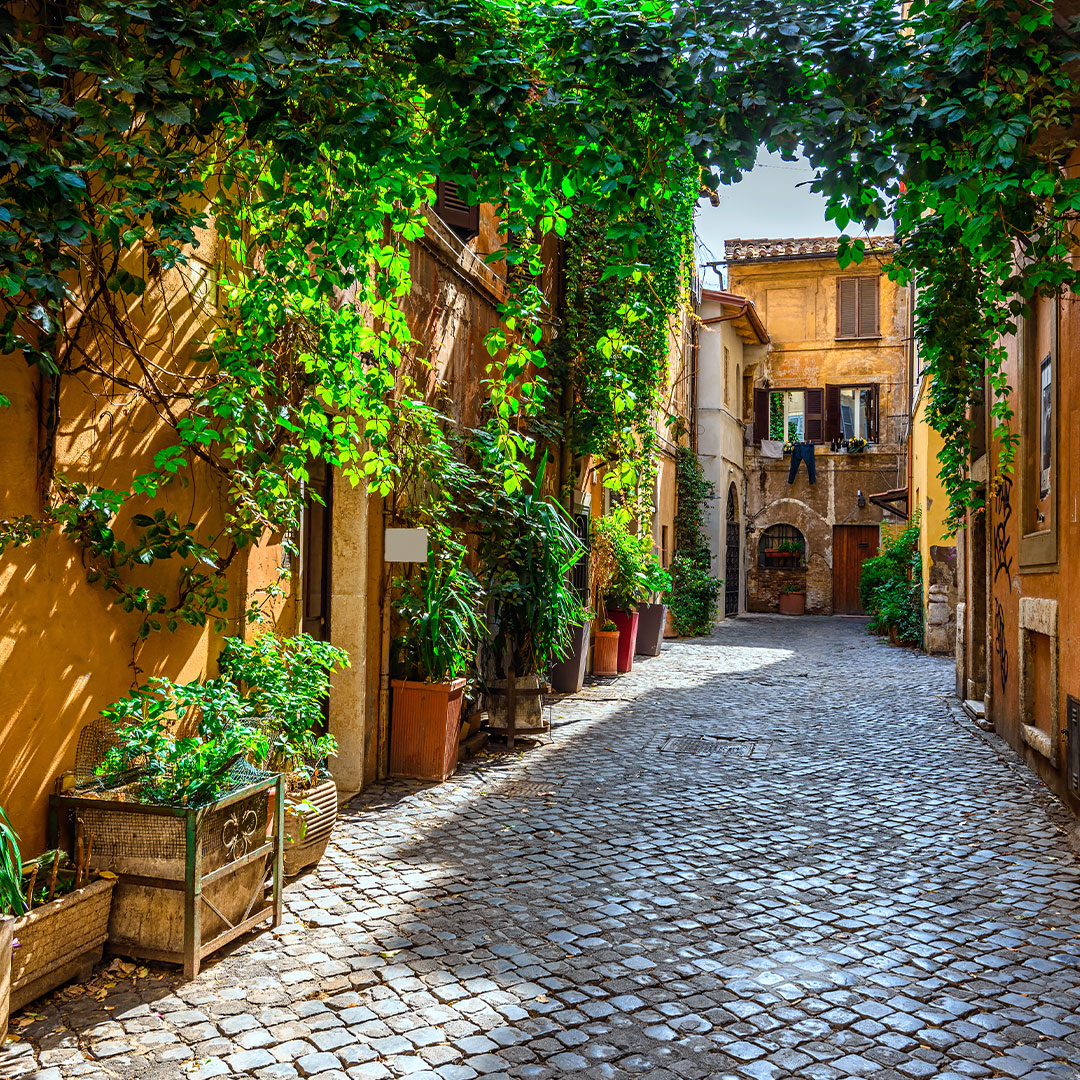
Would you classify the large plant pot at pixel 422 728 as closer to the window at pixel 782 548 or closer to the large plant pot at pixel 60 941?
the large plant pot at pixel 60 941

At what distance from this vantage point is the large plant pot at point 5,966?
2736 millimetres

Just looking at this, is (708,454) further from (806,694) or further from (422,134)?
(422,134)

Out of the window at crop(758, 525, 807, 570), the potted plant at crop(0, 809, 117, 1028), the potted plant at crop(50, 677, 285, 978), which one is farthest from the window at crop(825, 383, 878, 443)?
the potted plant at crop(0, 809, 117, 1028)

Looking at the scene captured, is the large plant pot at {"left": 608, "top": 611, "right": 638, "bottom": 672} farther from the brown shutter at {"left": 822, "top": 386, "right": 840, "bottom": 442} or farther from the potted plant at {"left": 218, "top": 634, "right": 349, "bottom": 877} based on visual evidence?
the brown shutter at {"left": 822, "top": 386, "right": 840, "bottom": 442}

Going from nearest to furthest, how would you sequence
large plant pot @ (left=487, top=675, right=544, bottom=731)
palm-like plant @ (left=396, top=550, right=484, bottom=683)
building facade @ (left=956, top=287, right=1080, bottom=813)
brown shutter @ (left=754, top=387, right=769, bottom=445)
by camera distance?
building facade @ (left=956, top=287, right=1080, bottom=813) → palm-like plant @ (left=396, top=550, right=484, bottom=683) → large plant pot @ (left=487, top=675, right=544, bottom=731) → brown shutter @ (left=754, top=387, right=769, bottom=445)

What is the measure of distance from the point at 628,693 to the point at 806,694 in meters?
1.96

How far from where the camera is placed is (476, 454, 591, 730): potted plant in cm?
752

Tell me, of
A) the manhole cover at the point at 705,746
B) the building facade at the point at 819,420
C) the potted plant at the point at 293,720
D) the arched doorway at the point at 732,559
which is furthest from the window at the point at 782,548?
the potted plant at the point at 293,720

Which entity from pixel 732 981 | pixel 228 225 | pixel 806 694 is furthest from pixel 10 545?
pixel 806 694

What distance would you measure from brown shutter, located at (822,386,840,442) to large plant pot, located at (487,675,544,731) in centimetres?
2020

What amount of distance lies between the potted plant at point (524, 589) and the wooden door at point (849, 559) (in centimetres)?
2003

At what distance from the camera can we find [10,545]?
327 cm

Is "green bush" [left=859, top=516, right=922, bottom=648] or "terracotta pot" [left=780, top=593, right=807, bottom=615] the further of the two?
"terracotta pot" [left=780, top=593, right=807, bottom=615]

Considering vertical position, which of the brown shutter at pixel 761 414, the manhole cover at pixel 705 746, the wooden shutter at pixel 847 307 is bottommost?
the manhole cover at pixel 705 746
